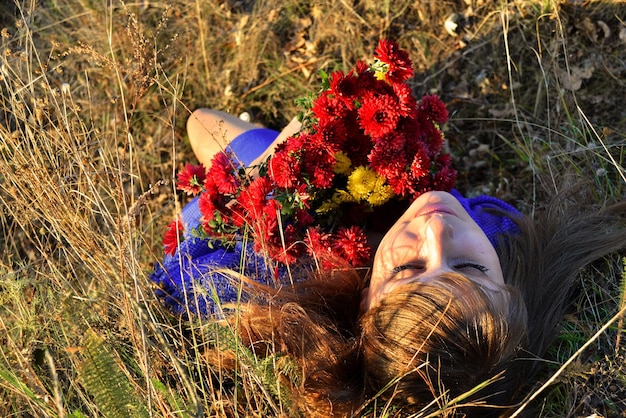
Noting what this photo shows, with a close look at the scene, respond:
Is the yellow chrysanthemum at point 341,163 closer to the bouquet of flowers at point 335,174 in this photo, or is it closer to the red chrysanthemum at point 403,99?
the bouquet of flowers at point 335,174

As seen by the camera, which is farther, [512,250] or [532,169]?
[532,169]

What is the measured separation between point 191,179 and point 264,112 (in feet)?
5.23

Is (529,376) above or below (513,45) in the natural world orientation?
below

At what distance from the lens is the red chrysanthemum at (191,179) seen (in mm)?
2574

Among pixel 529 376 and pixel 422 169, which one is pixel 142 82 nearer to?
pixel 422 169

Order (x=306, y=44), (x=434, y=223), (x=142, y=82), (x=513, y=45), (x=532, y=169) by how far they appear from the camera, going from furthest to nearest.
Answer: (x=306, y=44) → (x=513, y=45) → (x=532, y=169) → (x=434, y=223) → (x=142, y=82)

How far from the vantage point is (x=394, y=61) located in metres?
2.45

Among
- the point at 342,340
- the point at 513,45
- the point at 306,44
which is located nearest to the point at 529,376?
the point at 342,340

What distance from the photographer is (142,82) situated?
6.53ft

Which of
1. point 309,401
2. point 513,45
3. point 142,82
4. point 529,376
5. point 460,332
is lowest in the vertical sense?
point 529,376

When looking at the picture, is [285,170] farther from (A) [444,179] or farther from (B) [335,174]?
(A) [444,179]

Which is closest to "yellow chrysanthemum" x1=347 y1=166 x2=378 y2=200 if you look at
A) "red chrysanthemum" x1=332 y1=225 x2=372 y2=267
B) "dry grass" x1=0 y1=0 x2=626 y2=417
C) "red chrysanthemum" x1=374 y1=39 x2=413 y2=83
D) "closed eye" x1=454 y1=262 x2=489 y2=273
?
"red chrysanthemum" x1=332 y1=225 x2=372 y2=267

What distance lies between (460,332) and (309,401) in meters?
0.54

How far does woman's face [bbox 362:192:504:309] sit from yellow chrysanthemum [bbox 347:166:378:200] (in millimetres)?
253
